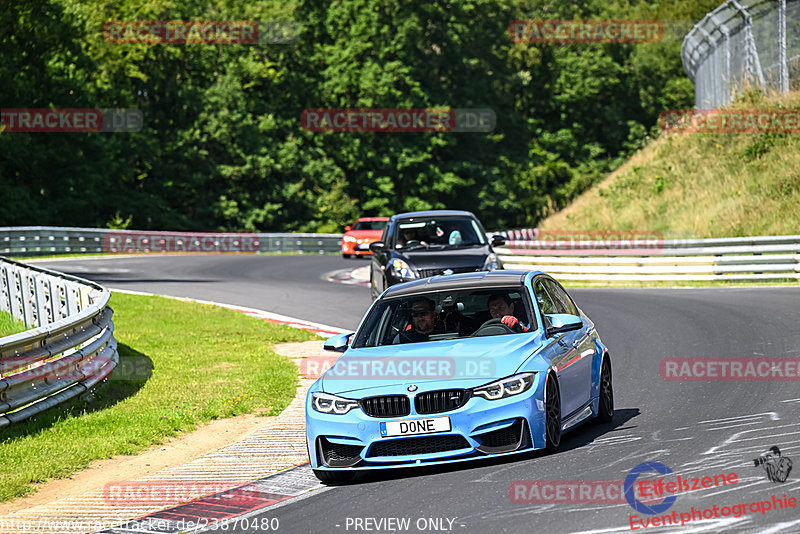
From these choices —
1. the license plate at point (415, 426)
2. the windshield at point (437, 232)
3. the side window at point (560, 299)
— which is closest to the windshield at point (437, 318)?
the side window at point (560, 299)

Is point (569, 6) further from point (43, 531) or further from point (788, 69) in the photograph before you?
point (43, 531)

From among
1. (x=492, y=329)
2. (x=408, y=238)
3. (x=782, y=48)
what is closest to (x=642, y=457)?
(x=492, y=329)

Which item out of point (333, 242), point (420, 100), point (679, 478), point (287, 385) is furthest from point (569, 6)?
point (679, 478)

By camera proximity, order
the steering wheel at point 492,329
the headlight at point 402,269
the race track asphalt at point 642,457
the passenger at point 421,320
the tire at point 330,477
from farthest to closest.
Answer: the headlight at point 402,269 < the passenger at point 421,320 < the steering wheel at point 492,329 < the tire at point 330,477 < the race track asphalt at point 642,457

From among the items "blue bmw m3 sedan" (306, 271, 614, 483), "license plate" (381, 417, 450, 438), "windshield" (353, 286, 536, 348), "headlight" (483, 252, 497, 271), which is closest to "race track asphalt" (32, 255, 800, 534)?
"blue bmw m3 sedan" (306, 271, 614, 483)

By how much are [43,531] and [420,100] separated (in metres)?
61.0

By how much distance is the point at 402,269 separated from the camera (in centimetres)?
1862

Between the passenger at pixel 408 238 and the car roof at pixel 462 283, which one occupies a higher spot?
the car roof at pixel 462 283

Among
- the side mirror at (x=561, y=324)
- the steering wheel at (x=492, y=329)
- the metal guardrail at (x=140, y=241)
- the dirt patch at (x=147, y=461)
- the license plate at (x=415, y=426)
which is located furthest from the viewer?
the metal guardrail at (x=140, y=241)

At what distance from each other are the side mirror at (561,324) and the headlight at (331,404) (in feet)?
5.95

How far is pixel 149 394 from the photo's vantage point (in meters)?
13.5

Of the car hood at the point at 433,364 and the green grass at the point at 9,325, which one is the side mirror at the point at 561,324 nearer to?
the car hood at the point at 433,364

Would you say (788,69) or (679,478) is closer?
(679,478)

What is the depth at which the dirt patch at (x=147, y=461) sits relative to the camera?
9039 mm
